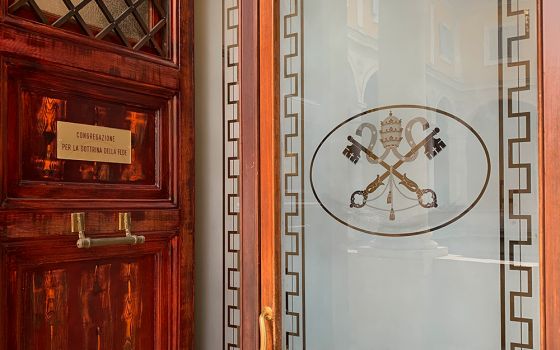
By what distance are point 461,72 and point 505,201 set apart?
0.21 m

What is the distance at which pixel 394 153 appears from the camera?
34.8 inches

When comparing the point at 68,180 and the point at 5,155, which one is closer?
the point at 5,155

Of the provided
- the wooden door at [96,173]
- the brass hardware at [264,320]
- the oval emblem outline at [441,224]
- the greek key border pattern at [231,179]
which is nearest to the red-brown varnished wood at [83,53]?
the wooden door at [96,173]

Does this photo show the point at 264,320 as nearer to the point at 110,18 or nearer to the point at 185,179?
the point at 185,179

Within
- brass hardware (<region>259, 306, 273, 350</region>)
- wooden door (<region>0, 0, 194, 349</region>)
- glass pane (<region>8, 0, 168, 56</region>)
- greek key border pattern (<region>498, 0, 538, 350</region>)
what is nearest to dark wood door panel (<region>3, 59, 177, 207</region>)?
wooden door (<region>0, 0, 194, 349</region>)

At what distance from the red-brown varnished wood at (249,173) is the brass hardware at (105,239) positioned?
0.27 m

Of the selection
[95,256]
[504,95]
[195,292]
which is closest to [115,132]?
[95,256]

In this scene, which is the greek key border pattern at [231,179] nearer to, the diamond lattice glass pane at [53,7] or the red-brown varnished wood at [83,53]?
the red-brown varnished wood at [83,53]

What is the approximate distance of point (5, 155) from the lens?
0.97 metres

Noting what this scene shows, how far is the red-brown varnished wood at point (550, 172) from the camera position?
73 cm

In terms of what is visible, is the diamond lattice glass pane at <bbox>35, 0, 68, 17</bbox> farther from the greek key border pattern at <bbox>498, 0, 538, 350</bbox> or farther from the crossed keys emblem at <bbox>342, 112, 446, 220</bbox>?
the greek key border pattern at <bbox>498, 0, 538, 350</bbox>

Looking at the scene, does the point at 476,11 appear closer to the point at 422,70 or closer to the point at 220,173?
the point at 422,70

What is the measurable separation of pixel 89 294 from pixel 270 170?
48 cm

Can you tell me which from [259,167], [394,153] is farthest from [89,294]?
[394,153]
